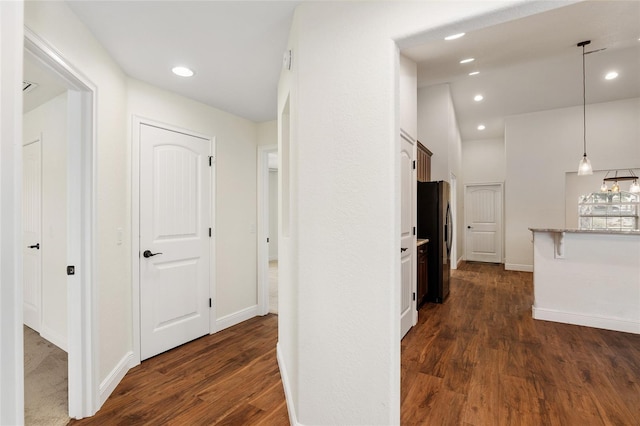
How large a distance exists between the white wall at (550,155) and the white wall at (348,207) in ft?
19.8

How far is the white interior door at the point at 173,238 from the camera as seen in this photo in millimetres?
2707

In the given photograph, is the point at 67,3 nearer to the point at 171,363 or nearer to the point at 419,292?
the point at 171,363

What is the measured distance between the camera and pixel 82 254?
1974 millimetres

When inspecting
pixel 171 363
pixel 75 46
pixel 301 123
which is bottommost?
pixel 171 363

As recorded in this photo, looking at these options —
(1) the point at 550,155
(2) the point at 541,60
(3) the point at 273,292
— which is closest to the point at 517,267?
(1) the point at 550,155

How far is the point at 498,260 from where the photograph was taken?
7.56m

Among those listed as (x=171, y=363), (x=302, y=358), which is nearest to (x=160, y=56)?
(x=302, y=358)

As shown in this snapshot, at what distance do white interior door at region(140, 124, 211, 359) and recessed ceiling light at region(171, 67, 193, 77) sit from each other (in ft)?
1.86

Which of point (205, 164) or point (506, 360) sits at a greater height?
point (205, 164)

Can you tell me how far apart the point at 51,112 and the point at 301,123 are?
9.64 feet

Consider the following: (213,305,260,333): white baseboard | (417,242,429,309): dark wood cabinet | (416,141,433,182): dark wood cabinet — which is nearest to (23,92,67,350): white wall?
(213,305,260,333): white baseboard

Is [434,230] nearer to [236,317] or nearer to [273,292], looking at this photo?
[273,292]

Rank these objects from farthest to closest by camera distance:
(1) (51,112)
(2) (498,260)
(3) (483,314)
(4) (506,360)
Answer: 1. (2) (498,260)
2. (3) (483,314)
3. (1) (51,112)
4. (4) (506,360)

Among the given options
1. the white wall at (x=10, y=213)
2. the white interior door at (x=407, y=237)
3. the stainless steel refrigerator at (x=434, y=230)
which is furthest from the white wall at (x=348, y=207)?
the stainless steel refrigerator at (x=434, y=230)
